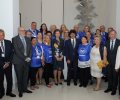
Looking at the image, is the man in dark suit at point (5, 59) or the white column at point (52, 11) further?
the white column at point (52, 11)

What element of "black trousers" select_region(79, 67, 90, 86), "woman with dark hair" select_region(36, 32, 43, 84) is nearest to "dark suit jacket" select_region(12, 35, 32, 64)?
"woman with dark hair" select_region(36, 32, 43, 84)

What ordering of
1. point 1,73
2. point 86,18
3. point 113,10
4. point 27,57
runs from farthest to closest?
point 86,18
point 113,10
point 27,57
point 1,73

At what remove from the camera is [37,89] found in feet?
22.4

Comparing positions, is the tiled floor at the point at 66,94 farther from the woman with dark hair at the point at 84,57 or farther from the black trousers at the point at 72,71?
the woman with dark hair at the point at 84,57

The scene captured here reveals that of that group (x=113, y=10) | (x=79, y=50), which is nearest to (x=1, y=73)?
(x=79, y=50)

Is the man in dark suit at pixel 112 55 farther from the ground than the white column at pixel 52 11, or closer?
closer

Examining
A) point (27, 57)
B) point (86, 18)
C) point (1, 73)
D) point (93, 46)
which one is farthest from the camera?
point (86, 18)

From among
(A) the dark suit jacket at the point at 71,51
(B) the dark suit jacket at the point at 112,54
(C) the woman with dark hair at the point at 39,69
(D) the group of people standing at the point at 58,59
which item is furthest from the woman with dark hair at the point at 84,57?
(C) the woman with dark hair at the point at 39,69

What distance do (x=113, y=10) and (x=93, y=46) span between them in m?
3.04

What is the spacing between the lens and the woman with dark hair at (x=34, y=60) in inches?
263

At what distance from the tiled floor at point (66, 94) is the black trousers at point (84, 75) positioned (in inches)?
7.0

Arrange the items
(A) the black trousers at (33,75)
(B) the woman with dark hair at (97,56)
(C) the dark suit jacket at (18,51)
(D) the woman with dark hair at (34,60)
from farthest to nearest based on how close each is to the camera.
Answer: (A) the black trousers at (33,75) → (D) the woman with dark hair at (34,60) → (B) the woman with dark hair at (97,56) → (C) the dark suit jacket at (18,51)

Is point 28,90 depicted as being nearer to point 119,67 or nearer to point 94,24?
point 119,67

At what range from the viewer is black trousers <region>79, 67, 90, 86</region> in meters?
7.01
